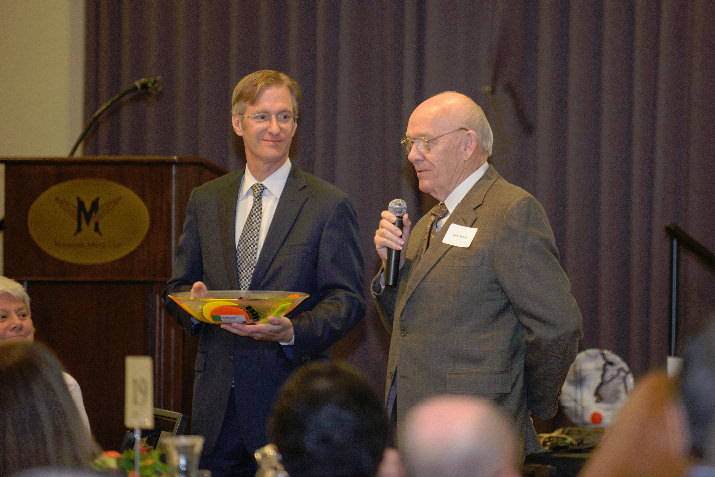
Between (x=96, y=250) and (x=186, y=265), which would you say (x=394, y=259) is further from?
(x=96, y=250)

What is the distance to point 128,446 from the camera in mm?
2498

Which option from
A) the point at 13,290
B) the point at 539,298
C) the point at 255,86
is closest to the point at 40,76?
the point at 13,290

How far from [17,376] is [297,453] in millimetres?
577

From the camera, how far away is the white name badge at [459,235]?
2.80 metres

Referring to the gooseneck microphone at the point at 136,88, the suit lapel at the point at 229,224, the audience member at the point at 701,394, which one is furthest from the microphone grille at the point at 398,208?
the gooseneck microphone at the point at 136,88

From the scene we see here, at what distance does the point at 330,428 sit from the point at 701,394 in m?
0.49

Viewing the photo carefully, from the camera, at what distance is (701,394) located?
1055mm

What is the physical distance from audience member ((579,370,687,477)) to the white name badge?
5.71 ft

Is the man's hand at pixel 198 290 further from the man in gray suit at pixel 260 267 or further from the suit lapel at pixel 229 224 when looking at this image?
the suit lapel at pixel 229 224

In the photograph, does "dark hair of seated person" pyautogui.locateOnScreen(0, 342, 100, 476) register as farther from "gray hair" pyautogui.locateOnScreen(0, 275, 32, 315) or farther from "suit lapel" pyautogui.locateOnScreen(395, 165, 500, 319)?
"gray hair" pyautogui.locateOnScreen(0, 275, 32, 315)

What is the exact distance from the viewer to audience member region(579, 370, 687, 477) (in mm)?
1014

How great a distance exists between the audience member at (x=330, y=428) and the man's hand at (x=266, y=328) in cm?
136

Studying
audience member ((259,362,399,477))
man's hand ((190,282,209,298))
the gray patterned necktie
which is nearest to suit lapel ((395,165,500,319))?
the gray patterned necktie

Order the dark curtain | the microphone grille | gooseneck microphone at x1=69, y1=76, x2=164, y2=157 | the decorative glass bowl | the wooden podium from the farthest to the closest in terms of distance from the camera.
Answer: gooseneck microphone at x1=69, y1=76, x2=164, y2=157, the dark curtain, the wooden podium, the microphone grille, the decorative glass bowl
